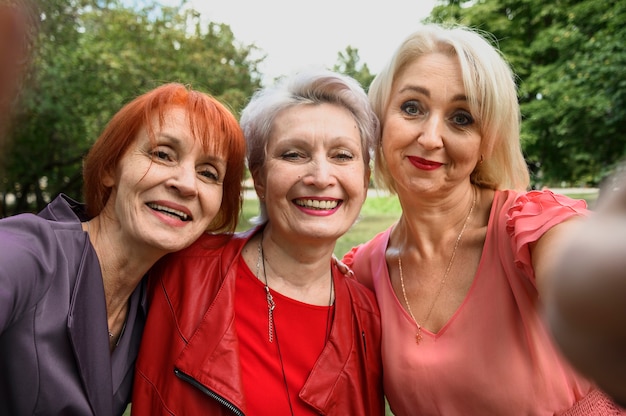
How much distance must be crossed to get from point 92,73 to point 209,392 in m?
11.4

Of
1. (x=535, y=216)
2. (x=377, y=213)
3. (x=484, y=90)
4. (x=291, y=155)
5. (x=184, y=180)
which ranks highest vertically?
(x=484, y=90)

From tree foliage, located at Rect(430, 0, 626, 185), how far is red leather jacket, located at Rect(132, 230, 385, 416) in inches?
307

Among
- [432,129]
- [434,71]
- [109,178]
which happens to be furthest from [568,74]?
[109,178]

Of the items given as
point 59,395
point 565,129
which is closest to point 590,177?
point 565,129

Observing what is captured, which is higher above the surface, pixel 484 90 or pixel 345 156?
pixel 484 90

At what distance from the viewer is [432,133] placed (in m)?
2.48

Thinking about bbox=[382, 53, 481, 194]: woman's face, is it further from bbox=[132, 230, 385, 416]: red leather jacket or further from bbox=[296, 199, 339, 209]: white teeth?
bbox=[132, 230, 385, 416]: red leather jacket

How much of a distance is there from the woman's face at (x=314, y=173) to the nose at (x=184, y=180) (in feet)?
1.34

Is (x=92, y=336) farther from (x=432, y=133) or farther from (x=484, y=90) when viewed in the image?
(x=484, y=90)

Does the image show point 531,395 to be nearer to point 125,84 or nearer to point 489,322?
point 489,322

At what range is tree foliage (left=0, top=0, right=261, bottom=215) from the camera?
36.9 ft

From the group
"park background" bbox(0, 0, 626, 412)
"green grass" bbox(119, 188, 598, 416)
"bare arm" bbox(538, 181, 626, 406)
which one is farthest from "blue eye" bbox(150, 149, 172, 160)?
"green grass" bbox(119, 188, 598, 416)

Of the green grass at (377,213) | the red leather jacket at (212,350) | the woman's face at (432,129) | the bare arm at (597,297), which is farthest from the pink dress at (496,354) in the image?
the green grass at (377,213)

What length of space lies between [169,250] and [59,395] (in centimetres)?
68
